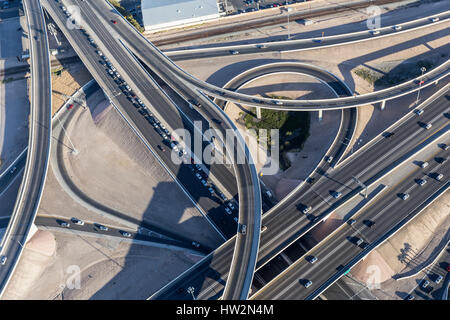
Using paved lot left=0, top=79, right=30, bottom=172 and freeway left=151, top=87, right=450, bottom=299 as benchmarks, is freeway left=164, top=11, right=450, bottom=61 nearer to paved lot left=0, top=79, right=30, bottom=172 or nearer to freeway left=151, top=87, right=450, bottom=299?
freeway left=151, top=87, right=450, bottom=299

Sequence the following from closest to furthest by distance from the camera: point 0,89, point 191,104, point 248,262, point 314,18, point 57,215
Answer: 1. point 248,262
2. point 57,215
3. point 191,104
4. point 0,89
5. point 314,18

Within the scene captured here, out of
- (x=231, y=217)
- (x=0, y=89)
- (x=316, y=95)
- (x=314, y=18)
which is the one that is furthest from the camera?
(x=314, y=18)

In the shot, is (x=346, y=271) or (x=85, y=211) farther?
(x=85, y=211)

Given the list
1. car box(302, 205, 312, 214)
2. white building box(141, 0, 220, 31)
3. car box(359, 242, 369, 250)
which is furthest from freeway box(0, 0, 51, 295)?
car box(359, 242, 369, 250)

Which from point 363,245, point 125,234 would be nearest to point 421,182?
point 363,245

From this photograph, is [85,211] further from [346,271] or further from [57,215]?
[346,271]

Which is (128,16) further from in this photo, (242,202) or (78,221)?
(242,202)

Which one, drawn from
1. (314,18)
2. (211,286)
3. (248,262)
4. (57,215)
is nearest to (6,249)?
(57,215)
